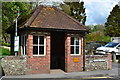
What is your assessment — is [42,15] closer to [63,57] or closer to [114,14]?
[63,57]

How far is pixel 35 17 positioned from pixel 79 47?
403 cm

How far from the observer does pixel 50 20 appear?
1416cm

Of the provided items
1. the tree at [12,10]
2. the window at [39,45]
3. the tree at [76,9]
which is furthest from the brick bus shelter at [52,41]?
the tree at [76,9]

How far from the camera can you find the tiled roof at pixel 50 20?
13.3 meters

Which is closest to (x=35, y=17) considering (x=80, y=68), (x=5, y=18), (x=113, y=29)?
(x=5, y=18)

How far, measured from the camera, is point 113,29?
1829 inches

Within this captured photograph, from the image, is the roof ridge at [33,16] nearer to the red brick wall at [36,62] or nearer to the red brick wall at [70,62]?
the red brick wall at [36,62]

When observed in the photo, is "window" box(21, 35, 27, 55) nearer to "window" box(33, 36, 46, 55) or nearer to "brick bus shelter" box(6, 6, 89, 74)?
"brick bus shelter" box(6, 6, 89, 74)

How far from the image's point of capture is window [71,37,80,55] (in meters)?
14.3

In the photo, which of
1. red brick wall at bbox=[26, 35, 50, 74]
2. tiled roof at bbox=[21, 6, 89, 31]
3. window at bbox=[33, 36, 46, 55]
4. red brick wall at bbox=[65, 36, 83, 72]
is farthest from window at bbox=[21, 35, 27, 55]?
red brick wall at bbox=[65, 36, 83, 72]

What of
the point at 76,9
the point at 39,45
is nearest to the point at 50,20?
the point at 39,45

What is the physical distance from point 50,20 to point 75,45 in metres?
2.68

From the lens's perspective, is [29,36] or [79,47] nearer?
[29,36]

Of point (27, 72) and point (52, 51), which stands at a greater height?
point (52, 51)
